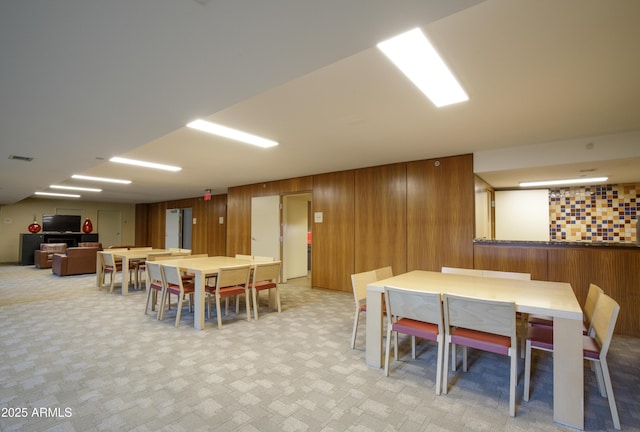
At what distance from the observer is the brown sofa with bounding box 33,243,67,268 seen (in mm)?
9555

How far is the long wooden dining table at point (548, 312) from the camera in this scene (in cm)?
192

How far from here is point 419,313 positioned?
7.65ft

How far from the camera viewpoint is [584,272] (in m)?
3.81

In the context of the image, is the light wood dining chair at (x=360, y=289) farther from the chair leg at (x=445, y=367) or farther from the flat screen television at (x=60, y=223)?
the flat screen television at (x=60, y=223)

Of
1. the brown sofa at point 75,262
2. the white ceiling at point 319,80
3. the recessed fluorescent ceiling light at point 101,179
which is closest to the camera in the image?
the white ceiling at point 319,80

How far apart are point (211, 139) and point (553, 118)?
3888 millimetres

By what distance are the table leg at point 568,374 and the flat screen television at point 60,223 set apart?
49.9ft

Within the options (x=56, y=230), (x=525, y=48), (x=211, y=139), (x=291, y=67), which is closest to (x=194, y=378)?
(x=291, y=67)

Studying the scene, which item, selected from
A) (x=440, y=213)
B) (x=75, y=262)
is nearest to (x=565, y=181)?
(x=440, y=213)

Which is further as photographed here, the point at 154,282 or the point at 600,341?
the point at 154,282

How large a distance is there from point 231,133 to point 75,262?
24.1 feet

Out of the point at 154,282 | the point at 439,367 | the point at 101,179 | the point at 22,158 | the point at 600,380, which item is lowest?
the point at 600,380

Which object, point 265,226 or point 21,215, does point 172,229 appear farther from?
point 265,226

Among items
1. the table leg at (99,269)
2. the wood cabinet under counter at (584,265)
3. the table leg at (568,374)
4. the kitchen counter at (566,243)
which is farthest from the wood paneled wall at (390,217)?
the table leg at (99,269)
